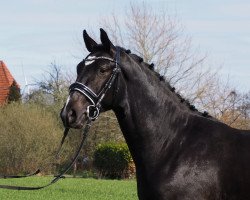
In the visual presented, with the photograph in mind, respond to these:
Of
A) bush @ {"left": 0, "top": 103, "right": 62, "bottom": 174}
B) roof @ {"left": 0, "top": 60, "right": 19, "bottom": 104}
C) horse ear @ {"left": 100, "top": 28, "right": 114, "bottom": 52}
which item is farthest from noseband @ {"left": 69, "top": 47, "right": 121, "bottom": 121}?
roof @ {"left": 0, "top": 60, "right": 19, "bottom": 104}

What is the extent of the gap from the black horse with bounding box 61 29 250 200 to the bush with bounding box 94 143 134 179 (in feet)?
90.9

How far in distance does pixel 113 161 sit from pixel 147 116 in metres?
28.7

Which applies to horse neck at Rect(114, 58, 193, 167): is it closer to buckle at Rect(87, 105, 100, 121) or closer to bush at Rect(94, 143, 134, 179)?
buckle at Rect(87, 105, 100, 121)

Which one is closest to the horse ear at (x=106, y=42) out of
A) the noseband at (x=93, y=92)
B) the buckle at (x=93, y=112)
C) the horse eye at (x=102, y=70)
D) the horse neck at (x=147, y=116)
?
the noseband at (x=93, y=92)

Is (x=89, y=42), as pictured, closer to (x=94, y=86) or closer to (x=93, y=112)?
(x=94, y=86)

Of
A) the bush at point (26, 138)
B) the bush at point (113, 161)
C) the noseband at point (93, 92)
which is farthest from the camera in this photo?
the bush at point (26, 138)

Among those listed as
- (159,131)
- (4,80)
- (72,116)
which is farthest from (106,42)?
(4,80)

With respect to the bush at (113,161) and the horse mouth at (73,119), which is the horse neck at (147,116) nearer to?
the horse mouth at (73,119)

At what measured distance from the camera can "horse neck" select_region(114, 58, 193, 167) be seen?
5.87 m

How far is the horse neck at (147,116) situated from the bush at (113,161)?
2767 cm

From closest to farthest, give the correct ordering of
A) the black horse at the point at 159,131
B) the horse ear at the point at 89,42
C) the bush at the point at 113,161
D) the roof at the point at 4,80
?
the black horse at the point at 159,131, the horse ear at the point at 89,42, the bush at the point at 113,161, the roof at the point at 4,80

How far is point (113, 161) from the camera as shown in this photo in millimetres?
34469

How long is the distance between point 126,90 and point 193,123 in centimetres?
77

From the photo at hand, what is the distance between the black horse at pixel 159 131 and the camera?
5.53m
